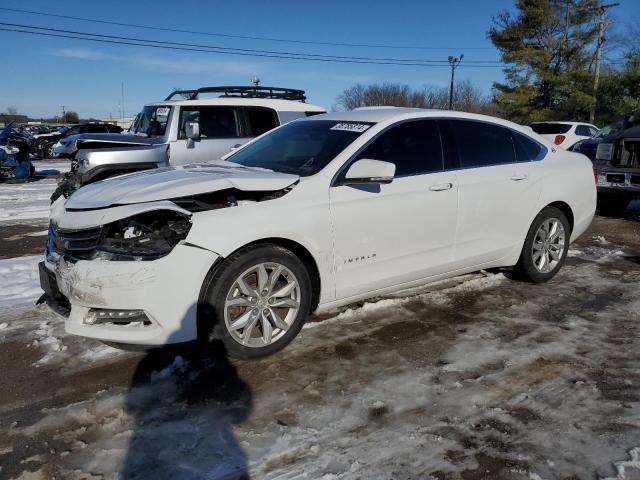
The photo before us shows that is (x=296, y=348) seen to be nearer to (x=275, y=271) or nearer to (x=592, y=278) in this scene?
(x=275, y=271)

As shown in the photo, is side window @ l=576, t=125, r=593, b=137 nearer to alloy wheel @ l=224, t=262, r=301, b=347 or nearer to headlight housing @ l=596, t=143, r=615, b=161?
headlight housing @ l=596, t=143, r=615, b=161

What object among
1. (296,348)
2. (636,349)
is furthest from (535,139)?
(296,348)

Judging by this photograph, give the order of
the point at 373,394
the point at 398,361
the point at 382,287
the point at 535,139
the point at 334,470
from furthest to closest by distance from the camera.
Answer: the point at 535,139 → the point at 382,287 → the point at 398,361 → the point at 373,394 → the point at 334,470

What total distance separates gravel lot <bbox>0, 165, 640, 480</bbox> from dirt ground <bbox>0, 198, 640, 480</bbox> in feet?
0.03

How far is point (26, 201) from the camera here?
1116cm

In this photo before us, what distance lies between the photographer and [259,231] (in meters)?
3.30

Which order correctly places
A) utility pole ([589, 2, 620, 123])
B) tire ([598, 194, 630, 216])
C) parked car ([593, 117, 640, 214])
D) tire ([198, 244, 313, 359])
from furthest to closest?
utility pole ([589, 2, 620, 123]) → tire ([598, 194, 630, 216]) → parked car ([593, 117, 640, 214]) → tire ([198, 244, 313, 359])

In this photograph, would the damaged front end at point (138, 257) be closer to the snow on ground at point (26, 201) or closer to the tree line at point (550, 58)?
the snow on ground at point (26, 201)

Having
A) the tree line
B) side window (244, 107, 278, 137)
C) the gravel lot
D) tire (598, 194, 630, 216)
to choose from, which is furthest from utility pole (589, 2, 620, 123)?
the gravel lot

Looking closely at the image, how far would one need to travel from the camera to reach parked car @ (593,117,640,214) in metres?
8.20

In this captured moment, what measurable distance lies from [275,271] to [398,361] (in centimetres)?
103

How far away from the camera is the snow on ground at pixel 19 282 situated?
15.4ft

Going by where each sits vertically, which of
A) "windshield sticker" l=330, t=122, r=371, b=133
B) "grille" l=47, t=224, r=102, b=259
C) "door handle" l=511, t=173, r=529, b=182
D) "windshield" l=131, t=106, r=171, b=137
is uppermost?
"windshield" l=131, t=106, r=171, b=137

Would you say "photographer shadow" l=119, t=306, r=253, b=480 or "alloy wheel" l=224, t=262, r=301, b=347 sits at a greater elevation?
"alloy wheel" l=224, t=262, r=301, b=347
